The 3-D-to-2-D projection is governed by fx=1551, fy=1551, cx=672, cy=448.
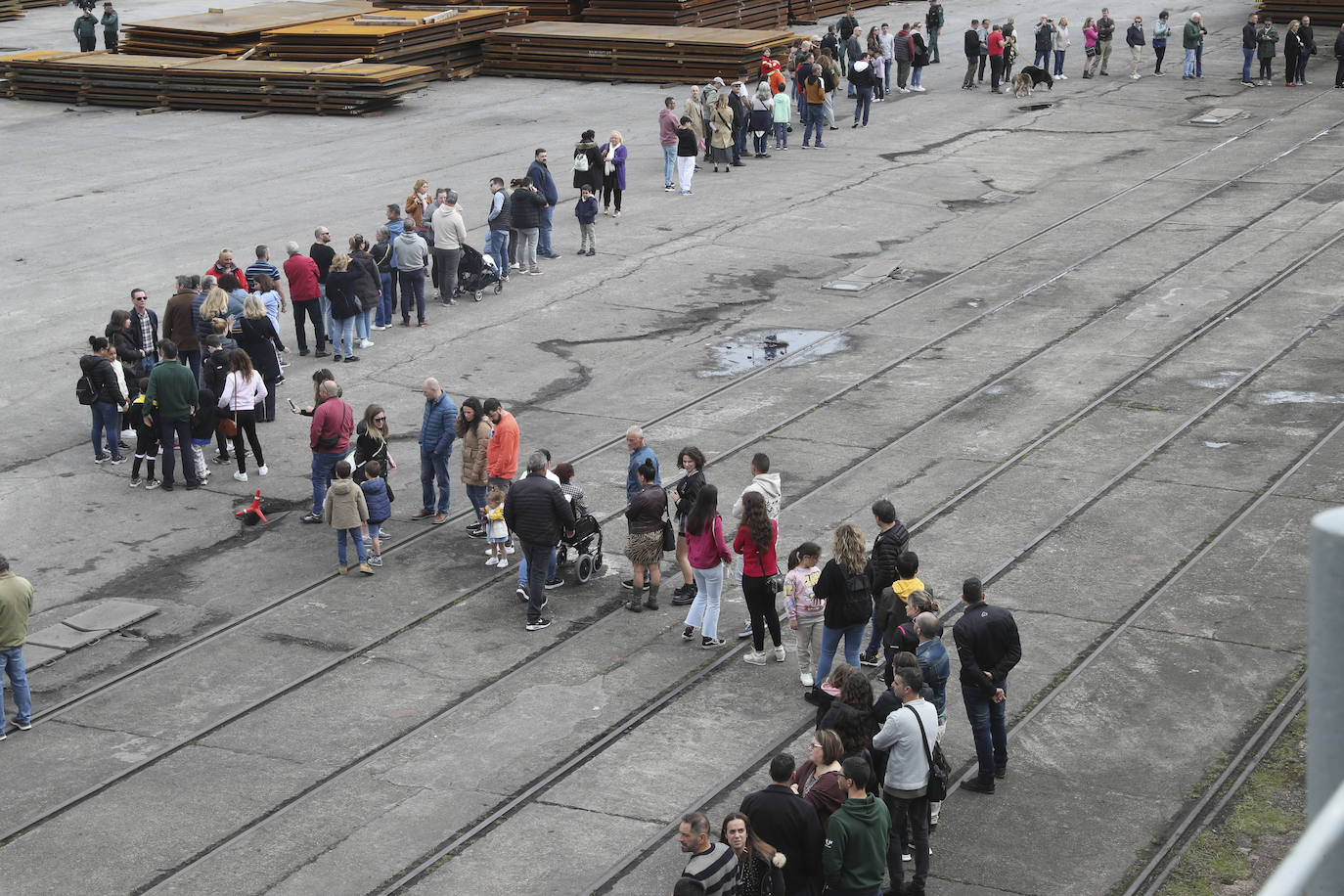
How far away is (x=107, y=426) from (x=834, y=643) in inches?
407

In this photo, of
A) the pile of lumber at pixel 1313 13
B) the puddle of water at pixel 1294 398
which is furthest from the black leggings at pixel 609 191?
the pile of lumber at pixel 1313 13

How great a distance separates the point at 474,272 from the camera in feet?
81.1

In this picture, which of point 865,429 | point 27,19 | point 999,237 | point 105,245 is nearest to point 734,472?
point 865,429

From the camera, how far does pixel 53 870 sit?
10430 millimetres

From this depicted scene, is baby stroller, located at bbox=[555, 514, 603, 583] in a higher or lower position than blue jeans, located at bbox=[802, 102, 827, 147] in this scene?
lower

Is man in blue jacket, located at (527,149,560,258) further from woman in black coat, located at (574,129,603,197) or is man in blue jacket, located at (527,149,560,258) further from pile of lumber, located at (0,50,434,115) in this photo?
pile of lumber, located at (0,50,434,115)

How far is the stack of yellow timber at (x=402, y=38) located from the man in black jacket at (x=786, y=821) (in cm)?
3440

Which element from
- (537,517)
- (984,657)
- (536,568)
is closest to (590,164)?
(537,517)

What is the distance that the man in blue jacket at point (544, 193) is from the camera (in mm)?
26094

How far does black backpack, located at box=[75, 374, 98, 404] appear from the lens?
18141mm

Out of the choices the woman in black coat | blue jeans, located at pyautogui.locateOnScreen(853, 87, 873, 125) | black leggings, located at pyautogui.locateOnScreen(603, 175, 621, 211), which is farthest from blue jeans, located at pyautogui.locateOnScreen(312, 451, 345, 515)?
blue jeans, located at pyautogui.locateOnScreen(853, 87, 873, 125)

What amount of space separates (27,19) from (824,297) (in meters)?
39.2

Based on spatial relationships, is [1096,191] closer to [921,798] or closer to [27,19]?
[921,798]

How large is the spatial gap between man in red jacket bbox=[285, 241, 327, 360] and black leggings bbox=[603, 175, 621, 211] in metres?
8.47
